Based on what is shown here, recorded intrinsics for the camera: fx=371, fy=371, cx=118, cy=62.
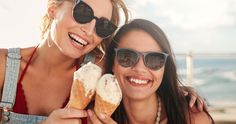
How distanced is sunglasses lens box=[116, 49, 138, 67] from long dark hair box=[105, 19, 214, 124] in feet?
0.85

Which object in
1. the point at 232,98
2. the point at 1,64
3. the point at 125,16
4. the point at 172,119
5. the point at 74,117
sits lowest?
the point at 232,98

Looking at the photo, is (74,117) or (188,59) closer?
(74,117)

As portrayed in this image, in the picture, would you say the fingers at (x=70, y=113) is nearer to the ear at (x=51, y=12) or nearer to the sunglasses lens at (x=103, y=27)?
the sunglasses lens at (x=103, y=27)

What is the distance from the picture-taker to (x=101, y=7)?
2854mm

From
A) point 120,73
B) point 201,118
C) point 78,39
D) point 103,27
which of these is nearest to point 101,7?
point 103,27

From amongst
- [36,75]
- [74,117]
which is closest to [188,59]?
[36,75]

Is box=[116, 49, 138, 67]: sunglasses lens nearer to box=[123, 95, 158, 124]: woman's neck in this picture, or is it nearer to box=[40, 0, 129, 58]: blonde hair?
box=[40, 0, 129, 58]: blonde hair

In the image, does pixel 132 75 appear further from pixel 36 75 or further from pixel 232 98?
pixel 232 98

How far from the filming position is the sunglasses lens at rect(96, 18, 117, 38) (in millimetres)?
2814

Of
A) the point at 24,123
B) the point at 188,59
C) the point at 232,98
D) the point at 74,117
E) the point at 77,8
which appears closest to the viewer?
the point at 74,117

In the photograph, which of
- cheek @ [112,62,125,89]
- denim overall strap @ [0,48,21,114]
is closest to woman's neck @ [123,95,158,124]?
cheek @ [112,62,125,89]

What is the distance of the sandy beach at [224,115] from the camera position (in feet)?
22.5

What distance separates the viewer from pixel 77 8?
2.79 m

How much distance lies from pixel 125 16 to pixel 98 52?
1.30 feet
